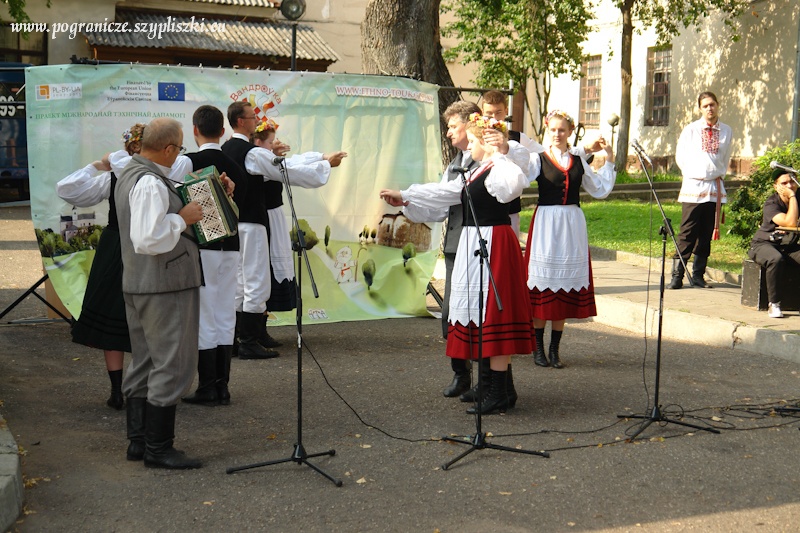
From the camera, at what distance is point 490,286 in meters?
6.38

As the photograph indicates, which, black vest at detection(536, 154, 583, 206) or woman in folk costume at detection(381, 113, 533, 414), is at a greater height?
black vest at detection(536, 154, 583, 206)

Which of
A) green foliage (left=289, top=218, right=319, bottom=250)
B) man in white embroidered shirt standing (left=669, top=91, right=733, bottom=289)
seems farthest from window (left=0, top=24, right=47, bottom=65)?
man in white embroidered shirt standing (left=669, top=91, right=733, bottom=289)

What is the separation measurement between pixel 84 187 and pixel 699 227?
6873 mm

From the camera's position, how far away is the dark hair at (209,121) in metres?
6.85

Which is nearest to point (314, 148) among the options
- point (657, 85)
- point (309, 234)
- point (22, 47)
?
point (309, 234)

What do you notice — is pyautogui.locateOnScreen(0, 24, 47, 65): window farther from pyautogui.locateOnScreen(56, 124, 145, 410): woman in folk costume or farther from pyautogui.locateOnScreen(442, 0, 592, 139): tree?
pyautogui.locateOnScreen(56, 124, 145, 410): woman in folk costume

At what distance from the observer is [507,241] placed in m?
6.45

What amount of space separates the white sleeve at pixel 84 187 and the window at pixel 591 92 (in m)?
22.6

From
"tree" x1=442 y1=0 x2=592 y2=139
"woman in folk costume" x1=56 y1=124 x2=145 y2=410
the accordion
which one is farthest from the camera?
"tree" x1=442 y1=0 x2=592 y2=139

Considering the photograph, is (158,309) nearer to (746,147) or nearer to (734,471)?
(734,471)

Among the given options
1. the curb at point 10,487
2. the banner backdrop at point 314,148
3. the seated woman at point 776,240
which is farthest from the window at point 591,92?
the curb at point 10,487

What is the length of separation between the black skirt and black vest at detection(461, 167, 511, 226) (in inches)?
87.9

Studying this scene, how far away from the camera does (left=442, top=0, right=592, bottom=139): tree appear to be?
23.8 metres

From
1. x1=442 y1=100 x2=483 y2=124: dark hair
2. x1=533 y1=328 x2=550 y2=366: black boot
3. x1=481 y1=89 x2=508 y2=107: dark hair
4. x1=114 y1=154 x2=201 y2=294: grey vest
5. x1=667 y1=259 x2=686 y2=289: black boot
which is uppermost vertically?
x1=481 y1=89 x2=508 y2=107: dark hair
